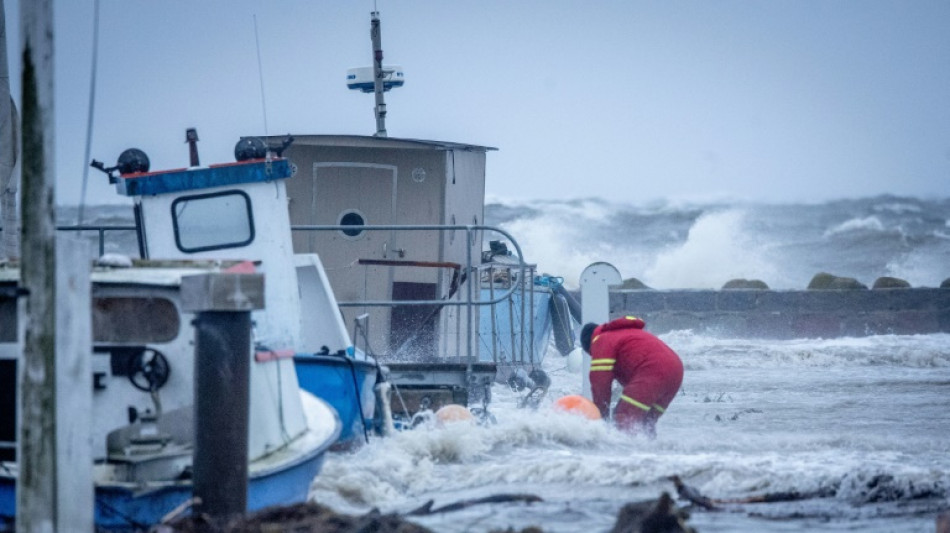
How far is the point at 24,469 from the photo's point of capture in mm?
4688

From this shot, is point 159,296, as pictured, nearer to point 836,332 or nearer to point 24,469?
point 24,469

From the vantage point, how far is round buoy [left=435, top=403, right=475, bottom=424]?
10.4 meters

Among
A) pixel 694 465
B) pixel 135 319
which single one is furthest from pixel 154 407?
pixel 694 465

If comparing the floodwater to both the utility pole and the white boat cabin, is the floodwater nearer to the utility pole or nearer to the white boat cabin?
the white boat cabin

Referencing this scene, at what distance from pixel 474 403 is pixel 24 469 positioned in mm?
7168

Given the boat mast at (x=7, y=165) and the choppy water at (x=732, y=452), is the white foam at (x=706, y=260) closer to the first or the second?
the choppy water at (x=732, y=452)

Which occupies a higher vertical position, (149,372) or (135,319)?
(135,319)

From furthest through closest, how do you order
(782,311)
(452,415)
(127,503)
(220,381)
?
(782,311) → (452,415) → (127,503) → (220,381)

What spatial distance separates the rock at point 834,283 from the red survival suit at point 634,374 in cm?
1335

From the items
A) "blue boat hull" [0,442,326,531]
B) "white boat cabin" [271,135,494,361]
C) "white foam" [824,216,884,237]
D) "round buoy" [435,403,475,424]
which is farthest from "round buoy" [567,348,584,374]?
"white foam" [824,216,884,237]

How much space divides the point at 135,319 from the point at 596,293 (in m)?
5.81

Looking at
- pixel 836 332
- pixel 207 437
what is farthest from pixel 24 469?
pixel 836 332

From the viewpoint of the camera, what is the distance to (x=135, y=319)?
Answer: 6.62m

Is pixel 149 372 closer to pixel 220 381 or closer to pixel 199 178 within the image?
pixel 220 381
